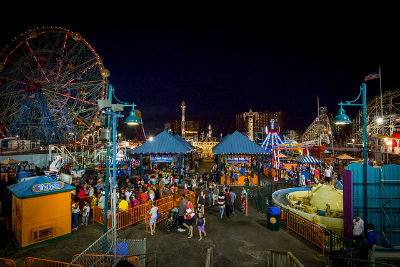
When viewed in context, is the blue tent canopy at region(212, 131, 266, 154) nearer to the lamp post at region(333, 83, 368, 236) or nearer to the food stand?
the food stand

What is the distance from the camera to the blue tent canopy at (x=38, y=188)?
741 centimetres

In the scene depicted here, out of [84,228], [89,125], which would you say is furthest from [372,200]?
[89,125]

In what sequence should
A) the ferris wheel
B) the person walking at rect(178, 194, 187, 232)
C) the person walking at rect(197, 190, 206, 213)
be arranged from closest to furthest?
the person walking at rect(197, 190, 206, 213) → the person walking at rect(178, 194, 187, 232) → the ferris wheel

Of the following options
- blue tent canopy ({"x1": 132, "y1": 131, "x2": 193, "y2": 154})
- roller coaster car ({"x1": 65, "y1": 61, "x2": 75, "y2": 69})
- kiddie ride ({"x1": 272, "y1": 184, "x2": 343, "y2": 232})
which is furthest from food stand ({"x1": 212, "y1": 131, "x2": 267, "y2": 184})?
roller coaster car ({"x1": 65, "y1": 61, "x2": 75, "y2": 69})

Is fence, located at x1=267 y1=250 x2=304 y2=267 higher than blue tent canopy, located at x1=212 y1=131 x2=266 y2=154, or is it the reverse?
blue tent canopy, located at x1=212 y1=131 x2=266 y2=154

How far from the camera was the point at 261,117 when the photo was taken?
191 metres

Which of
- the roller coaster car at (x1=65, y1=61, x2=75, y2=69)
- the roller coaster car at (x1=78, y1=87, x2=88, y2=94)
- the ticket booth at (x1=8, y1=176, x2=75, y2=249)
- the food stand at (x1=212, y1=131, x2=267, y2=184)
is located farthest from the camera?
the roller coaster car at (x1=78, y1=87, x2=88, y2=94)

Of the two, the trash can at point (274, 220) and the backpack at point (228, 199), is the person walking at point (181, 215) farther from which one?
the trash can at point (274, 220)

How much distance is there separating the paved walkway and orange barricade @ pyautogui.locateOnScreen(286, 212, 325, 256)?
31 centimetres

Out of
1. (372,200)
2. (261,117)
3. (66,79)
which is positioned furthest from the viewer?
(261,117)

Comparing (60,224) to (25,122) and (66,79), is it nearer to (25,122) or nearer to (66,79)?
(66,79)

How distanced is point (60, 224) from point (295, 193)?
43.9 ft

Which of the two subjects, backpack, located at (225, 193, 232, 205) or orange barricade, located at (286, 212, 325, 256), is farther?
backpack, located at (225, 193, 232, 205)

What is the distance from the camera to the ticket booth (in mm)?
7250
